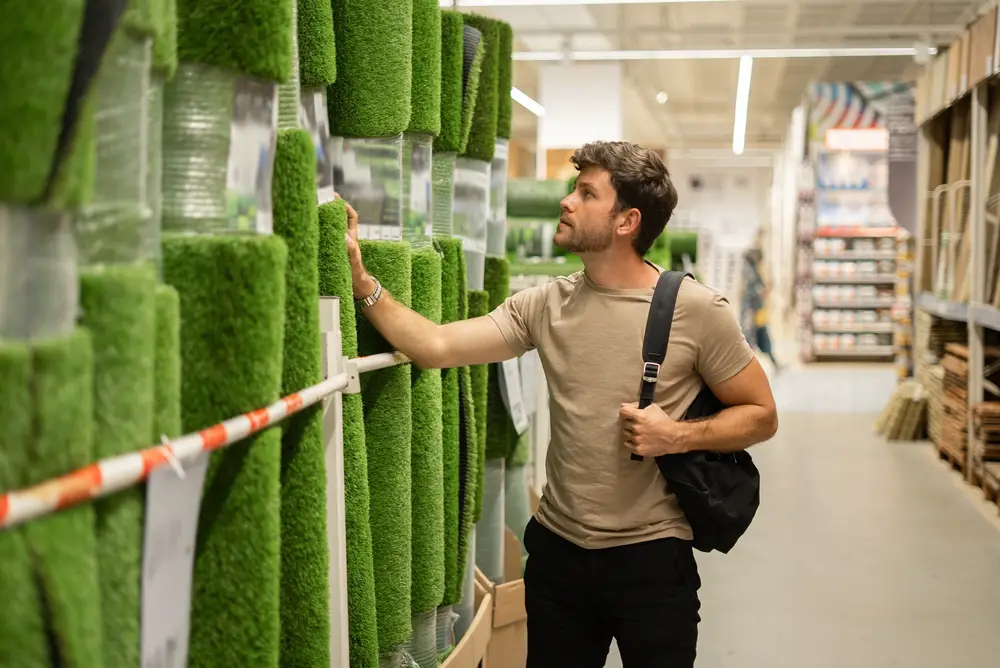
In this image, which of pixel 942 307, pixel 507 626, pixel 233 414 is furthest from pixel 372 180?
pixel 942 307

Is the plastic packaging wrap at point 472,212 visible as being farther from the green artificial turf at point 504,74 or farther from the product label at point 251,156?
the product label at point 251,156

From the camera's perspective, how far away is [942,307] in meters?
6.84

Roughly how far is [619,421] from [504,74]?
109cm

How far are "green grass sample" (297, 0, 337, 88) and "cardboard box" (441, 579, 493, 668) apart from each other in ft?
4.33

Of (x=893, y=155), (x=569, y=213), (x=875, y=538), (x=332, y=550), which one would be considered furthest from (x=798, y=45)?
(x=332, y=550)

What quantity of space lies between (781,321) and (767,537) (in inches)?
667

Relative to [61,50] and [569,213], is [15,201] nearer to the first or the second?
[61,50]

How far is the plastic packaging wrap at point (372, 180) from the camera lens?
188 centimetres

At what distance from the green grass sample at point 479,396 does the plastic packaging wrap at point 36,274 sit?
69.0 inches

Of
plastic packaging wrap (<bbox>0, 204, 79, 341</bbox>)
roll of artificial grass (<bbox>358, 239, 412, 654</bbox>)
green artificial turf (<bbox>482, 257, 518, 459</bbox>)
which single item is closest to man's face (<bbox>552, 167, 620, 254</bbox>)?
roll of artificial grass (<bbox>358, 239, 412, 654</bbox>)

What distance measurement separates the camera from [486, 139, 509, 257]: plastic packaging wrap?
2.91 m

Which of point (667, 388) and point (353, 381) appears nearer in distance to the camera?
point (353, 381)

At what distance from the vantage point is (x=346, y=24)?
177cm

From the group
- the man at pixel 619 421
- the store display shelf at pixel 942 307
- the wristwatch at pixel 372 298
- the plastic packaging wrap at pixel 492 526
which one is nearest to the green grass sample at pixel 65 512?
the wristwatch at pixel 372 298
